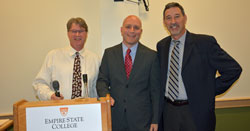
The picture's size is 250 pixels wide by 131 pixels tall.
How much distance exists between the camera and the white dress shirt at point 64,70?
1.88m

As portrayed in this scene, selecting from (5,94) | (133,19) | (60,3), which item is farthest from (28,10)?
(133,19)

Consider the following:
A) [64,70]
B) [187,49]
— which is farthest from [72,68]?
[187,49]

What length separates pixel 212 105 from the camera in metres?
1.76

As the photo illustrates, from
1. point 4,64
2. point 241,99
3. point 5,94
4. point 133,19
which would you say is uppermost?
point 133,19

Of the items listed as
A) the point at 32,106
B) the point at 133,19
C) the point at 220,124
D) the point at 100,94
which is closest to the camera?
the point at 32,106

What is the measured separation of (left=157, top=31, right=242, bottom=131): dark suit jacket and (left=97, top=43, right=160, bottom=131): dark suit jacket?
30 centimetres

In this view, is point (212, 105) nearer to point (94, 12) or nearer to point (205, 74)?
point (205, 74)

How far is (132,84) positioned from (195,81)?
57 cm

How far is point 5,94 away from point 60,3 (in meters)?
1.42

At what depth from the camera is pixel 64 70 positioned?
1925 millimetres

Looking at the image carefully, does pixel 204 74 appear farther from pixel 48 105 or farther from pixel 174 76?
pixel 48 105

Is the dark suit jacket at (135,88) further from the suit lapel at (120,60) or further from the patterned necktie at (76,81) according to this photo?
the patterned necktie at (76,81)

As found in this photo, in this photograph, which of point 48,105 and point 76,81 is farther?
point 76,81

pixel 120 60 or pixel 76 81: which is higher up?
pixel 120 60
